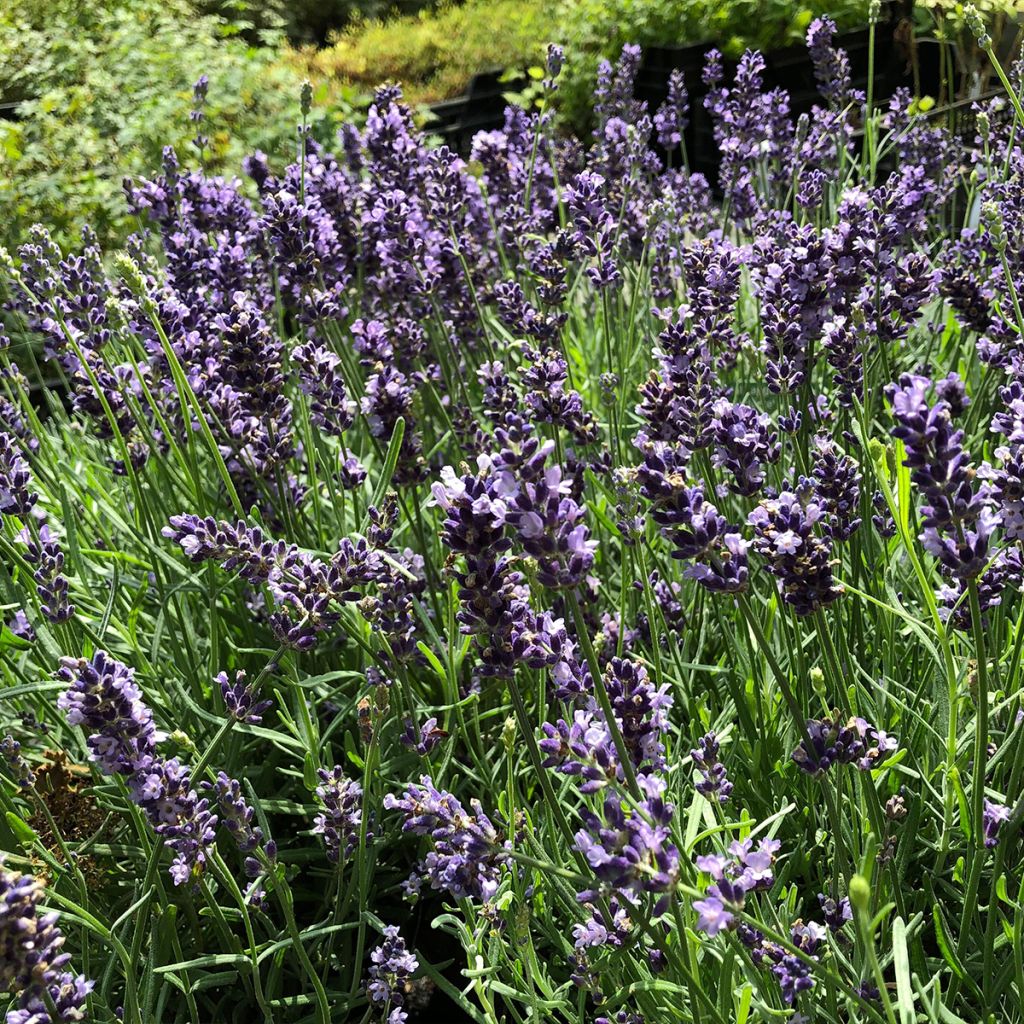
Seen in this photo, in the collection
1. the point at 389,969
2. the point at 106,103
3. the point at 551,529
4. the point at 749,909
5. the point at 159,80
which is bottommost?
the point at 389,969

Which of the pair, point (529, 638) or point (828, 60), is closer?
point (529, 638)

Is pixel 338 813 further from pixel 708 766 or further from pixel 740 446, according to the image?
A: pixel 740 446

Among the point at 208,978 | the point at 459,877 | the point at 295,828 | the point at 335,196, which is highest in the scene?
the point at 335,196

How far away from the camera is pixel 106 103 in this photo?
8.02 meters

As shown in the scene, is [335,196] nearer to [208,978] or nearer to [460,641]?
[460,641]

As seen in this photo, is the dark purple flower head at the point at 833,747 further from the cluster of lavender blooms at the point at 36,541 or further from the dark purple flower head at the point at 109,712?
the cluster of lavender blooms at the point at 36,541

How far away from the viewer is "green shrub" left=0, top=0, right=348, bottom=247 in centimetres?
700

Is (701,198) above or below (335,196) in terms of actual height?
below

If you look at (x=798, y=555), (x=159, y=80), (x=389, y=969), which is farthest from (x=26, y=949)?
(x=159, y=80)

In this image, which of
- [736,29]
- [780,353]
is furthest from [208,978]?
[736,29]

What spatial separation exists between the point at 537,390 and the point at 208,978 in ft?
4.57

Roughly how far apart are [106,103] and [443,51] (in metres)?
6.81

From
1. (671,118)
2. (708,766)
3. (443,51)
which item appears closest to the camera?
(708,766)

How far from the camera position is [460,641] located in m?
2.65
